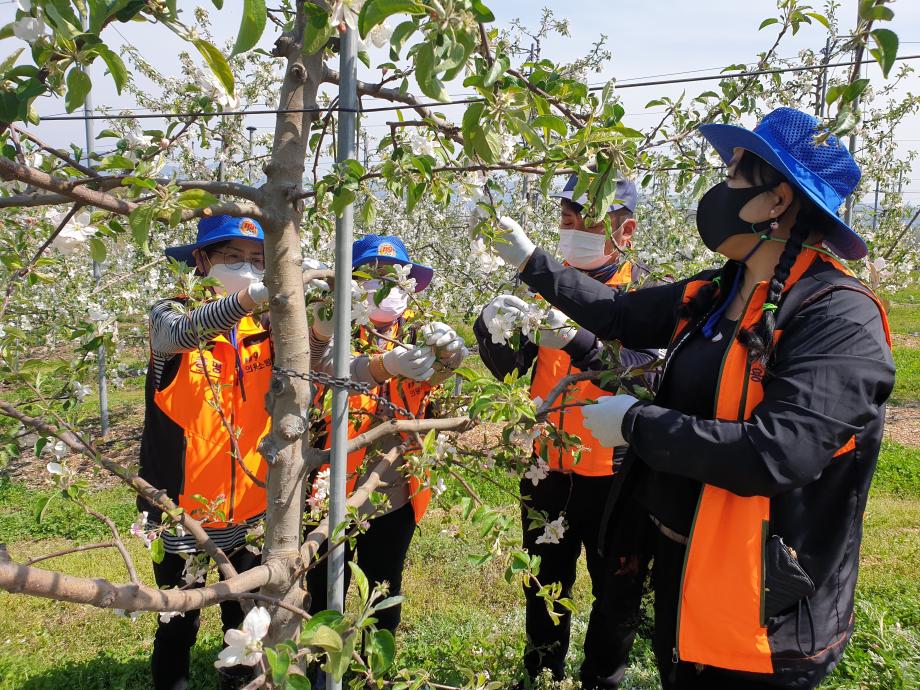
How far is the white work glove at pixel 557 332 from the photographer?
7.08ft

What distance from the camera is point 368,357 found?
2242 millimetres

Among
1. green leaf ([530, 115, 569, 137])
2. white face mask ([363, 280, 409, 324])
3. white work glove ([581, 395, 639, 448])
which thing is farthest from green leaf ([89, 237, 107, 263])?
white face mask ([363, 280, 409, 324])

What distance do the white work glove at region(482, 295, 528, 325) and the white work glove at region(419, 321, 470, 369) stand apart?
0.39 ft

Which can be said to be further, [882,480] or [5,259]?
[882,480]

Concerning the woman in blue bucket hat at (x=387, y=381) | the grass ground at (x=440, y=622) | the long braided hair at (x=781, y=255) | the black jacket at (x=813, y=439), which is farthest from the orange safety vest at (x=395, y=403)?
the long braided hair at (x=781, y=255)

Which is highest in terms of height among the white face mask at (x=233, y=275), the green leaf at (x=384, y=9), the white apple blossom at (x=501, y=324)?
the green leaf at (x=384, y=9)

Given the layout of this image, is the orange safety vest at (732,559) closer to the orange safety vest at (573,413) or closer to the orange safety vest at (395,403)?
the orange safety vest at (573,413)

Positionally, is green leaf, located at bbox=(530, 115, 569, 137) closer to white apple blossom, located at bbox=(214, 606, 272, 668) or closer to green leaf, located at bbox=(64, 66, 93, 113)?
green leaf, located at bbox=(64, 66, 93, 113)

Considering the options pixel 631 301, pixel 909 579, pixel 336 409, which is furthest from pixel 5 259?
pixel 909 579

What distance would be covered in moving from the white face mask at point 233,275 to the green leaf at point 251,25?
64.0 inches

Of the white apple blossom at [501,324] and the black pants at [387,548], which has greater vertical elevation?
the white apple blossom at [501,324]

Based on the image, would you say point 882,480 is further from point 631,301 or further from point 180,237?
point 180,237

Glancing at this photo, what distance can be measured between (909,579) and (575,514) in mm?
2565

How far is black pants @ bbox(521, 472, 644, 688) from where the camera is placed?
8.59ft
